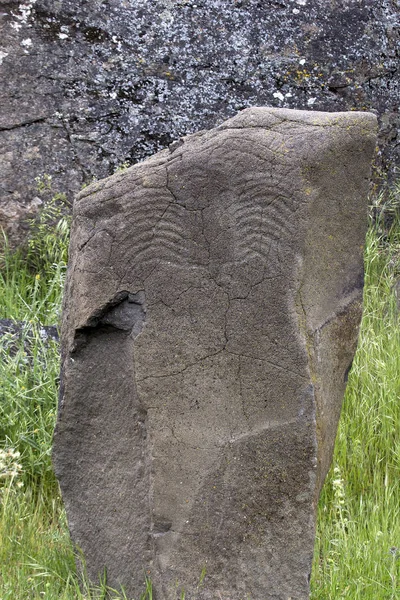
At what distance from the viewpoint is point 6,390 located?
3.38 m

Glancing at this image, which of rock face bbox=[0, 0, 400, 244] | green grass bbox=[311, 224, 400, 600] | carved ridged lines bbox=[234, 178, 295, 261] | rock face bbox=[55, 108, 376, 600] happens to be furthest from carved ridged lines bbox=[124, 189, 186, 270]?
rock face bbox=[0, 0, 400, 244]

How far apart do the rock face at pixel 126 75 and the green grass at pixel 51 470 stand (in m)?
0.31

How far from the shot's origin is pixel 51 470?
3289 millimetres

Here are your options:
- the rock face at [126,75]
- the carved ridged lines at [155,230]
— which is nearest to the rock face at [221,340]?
the carved ridged lines at [155,230]

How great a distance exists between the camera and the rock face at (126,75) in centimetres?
423

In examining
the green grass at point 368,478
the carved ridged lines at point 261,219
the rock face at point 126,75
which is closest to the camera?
the carved ridged lines at point 261,219

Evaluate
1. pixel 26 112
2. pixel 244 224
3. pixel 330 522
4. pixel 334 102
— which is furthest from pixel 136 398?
pixel 334 102

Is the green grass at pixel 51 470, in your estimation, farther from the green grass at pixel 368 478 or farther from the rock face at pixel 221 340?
the rock face at pixel 221 340

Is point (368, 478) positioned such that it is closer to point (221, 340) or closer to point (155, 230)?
point (221, 340)

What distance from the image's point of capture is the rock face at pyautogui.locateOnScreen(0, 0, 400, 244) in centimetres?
423

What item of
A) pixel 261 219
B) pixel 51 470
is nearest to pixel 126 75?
pixel 51 470

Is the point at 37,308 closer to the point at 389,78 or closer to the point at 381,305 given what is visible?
the point at 381,305

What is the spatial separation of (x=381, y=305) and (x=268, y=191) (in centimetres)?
177

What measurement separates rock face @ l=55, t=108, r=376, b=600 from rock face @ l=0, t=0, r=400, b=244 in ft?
5.67
